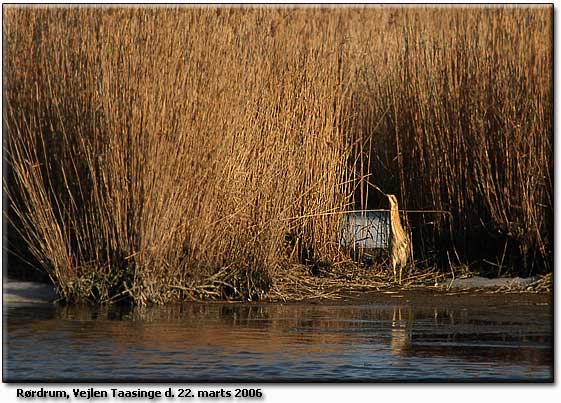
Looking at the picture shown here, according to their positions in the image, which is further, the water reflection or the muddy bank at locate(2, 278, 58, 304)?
the muddy bank at locate(2, 278, 58, 304)

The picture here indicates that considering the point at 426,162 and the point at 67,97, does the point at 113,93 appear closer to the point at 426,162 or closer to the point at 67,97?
the point at 67,97

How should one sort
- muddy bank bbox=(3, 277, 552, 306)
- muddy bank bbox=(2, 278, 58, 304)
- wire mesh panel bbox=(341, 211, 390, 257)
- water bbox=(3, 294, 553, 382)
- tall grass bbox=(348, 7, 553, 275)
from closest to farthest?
water bbox=(3, 294, 553, 382) < muddy bank bbox=(2, 278, 58, 304) < muddy bank bbox=(3, 277, 552, 306) < tall grass bbox=(348, 7, 553, 275) < wire mesh panel bbox=(341, 211, 390, 257)

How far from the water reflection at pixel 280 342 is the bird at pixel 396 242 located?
3.27 feet

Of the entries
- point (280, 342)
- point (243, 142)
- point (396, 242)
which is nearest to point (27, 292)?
point (243, 142)

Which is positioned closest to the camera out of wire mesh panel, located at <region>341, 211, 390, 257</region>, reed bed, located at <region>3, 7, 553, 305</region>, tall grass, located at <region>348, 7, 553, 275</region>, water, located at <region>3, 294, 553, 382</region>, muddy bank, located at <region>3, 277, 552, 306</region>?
water, located at <region>3, 294, 553, 382</region>

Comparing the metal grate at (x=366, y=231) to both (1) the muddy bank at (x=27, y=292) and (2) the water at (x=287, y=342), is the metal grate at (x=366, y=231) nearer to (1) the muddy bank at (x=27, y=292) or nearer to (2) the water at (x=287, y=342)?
(2) the water at (x=287, y=342)

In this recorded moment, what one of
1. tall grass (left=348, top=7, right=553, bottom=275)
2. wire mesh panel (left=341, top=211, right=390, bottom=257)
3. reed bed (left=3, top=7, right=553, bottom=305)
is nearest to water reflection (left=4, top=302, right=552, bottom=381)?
reed bed (left=3, top=7, right=553, bottom=305)

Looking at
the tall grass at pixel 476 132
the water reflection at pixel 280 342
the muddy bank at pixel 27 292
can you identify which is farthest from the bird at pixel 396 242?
the muddy bank at pixel 27 292

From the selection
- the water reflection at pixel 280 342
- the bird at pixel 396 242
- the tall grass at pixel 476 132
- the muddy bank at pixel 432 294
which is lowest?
the water reflection at pixel 280 342

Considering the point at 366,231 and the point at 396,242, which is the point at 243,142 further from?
the point at 366,231

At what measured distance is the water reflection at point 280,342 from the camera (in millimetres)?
5926

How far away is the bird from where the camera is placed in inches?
361

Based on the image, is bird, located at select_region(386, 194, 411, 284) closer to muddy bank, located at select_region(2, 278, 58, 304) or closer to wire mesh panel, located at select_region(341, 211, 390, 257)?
wire mesh panel, located at select_region(341, 211, 390, 257)

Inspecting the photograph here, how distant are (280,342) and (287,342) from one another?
0.04m
